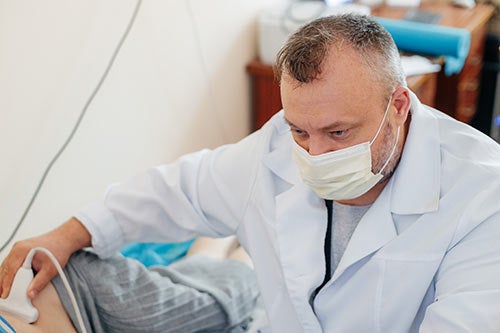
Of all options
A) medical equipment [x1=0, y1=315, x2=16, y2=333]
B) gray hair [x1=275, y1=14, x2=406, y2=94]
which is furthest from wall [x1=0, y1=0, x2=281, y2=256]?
gray hair [x1=275, y1=14, x2=406, y2=94]

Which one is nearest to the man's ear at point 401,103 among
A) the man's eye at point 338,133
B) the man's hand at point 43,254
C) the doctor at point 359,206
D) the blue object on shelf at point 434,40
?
the doctor at point 359,206

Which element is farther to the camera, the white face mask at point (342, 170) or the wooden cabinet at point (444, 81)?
the wooden cabinet at point (444, 81)

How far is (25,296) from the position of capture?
1.23 metres

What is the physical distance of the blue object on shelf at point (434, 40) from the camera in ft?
7.65

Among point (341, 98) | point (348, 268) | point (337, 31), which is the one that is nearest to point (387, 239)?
point (348, 268)

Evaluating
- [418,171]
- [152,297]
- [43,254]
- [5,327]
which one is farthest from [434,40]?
[5,327]

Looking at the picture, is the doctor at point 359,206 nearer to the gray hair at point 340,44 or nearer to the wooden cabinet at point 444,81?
the gray hair at point 340,44

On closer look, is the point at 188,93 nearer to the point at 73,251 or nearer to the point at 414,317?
the point at 73,251

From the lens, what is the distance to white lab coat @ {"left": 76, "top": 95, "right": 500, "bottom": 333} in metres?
1.09

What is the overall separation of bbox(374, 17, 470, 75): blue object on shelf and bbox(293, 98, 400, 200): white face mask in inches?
49.5

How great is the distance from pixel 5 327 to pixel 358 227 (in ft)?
2.06

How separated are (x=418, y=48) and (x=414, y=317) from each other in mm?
1409

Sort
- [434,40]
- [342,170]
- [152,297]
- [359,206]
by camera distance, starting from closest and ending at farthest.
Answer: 1. [342,170]
2. [359,206]
3. [152,297]
4. [434,40]

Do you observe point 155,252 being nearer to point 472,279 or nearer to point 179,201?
point 179,201
